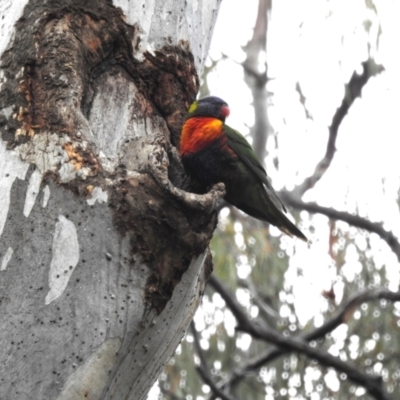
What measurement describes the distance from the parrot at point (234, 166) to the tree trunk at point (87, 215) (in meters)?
0.43

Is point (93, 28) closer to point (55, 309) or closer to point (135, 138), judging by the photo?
point (135, 138)

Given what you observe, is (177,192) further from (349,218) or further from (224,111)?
(349,218)

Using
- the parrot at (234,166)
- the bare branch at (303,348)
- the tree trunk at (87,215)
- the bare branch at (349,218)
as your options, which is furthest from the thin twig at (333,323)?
the tree trunk at (87,215)

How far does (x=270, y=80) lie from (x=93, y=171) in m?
3.97

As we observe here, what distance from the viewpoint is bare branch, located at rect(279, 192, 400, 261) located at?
156 inches

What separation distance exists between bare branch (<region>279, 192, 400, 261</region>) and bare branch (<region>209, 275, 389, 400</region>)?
0.84m

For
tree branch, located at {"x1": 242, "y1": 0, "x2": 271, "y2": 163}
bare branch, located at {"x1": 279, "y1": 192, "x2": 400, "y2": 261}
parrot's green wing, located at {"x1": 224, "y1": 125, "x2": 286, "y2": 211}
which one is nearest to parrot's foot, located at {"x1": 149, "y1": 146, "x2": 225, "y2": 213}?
parrot's green wing, located at {"x1": 224, "y1": 125, "x2": 286, "y2": 211}

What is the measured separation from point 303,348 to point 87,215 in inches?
86.8

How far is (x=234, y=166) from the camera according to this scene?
2.49 m

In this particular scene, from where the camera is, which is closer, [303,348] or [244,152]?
[244,152]

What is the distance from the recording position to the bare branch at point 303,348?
331 centimetres

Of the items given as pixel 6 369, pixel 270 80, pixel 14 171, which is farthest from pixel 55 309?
pixel 270 80

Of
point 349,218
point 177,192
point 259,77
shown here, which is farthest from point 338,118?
point 177,192

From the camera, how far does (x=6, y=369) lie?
4.24 ft
